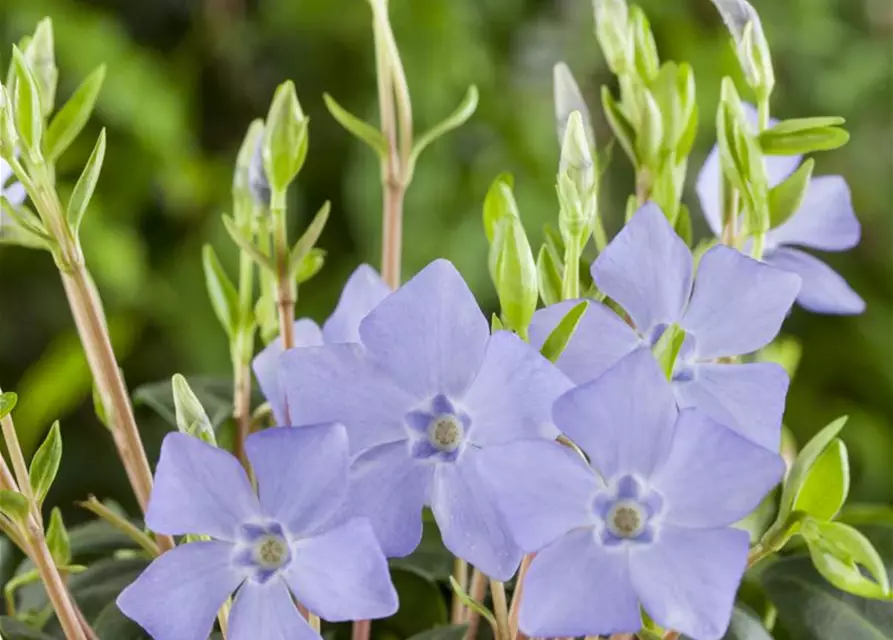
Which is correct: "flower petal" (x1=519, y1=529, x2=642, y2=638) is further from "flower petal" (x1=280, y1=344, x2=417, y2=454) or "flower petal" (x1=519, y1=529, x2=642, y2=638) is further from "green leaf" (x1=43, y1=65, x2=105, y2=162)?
"green leaf" (x1=43, y1=65, x2=105, y2=162)

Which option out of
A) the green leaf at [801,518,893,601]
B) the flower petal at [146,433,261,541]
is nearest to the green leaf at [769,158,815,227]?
the green leaf at [801,518,893,601]

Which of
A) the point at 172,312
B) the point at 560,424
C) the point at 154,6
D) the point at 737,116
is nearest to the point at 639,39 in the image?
the point at 737,116

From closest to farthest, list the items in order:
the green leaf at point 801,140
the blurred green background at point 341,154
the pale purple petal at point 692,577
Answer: the pale purple petal at point 692,577
the green leaf at point 801,140
the blurred green background at point 341,154

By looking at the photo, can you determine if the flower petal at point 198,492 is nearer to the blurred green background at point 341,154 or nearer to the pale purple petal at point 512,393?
the pale purple petal at point 512,393

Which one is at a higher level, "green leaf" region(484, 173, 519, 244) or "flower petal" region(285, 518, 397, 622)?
"green leaf" region(484, 173, 519, 244)

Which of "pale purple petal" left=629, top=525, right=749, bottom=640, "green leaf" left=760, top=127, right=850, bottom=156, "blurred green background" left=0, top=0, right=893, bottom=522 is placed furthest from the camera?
"blurred green background" left=0, top=0, right=893, bottom=522

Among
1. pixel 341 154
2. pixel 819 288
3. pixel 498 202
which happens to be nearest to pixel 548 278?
pixel 498 202

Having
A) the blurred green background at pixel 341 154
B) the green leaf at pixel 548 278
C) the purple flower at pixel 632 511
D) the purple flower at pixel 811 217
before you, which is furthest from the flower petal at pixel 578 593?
the blurred green background at pixel 341 154
